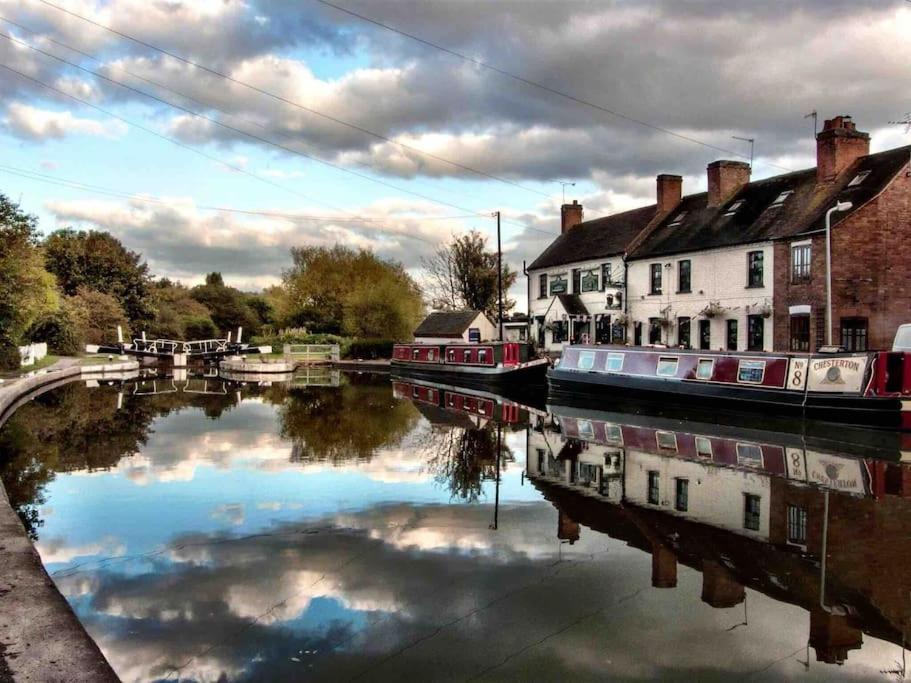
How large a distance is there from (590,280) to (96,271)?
34145 mm

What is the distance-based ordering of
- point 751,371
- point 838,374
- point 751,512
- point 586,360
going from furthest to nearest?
1. point 586,360
2. point 751,371
3. point 838,374
4. point 751,512

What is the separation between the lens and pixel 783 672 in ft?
15.8

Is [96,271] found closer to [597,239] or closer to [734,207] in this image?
[597,239]

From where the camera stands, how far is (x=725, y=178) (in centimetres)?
2995

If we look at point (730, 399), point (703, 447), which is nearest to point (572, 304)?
point (730, 399)

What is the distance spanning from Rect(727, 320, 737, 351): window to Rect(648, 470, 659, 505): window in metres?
16.8

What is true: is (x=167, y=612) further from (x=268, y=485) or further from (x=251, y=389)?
(x=251, y=389)

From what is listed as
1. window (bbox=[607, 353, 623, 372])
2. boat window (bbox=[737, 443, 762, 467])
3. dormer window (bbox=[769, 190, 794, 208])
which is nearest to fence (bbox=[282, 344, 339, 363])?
window (bbox=[607, 353, 623, 372])

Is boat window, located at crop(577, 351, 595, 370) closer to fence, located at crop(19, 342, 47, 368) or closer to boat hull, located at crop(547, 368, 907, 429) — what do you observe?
boat hull, located at crop(547, 368, 907, 429)

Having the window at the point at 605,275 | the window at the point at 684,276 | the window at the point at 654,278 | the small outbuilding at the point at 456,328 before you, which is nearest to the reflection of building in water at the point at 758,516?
the window at the point at 684,276

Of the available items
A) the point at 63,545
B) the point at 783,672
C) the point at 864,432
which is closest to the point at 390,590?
the point at 783,672

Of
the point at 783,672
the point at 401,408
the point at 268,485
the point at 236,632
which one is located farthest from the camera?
the point at 401,408

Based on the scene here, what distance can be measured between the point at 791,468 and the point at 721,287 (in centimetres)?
1643

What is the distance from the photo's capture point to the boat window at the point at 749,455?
12352 mm
